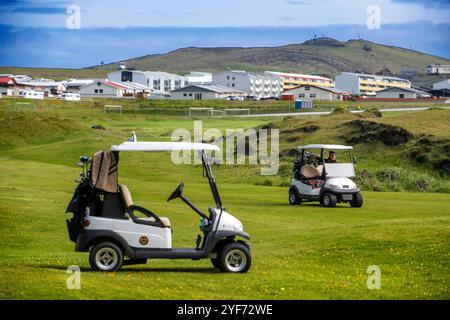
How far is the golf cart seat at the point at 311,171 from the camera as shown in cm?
3972

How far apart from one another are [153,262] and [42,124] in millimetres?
63075

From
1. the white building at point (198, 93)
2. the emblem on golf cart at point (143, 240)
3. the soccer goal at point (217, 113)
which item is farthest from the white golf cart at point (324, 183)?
the white building at point (198, 93)

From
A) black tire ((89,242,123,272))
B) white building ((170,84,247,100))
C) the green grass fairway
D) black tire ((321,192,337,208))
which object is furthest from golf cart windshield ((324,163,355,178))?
white building ((170,84,247,100))

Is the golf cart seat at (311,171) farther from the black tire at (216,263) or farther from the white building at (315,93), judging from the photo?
the white building at (315,93)

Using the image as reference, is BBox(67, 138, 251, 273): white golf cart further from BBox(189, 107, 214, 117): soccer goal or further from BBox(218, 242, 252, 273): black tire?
BBox(189, 107, 214, 117): soccer goal

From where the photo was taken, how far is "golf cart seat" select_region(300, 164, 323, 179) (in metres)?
39.7

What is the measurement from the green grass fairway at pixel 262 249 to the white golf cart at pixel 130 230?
1.36ft

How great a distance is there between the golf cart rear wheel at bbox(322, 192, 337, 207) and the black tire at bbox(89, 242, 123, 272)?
A: 21.1 metres

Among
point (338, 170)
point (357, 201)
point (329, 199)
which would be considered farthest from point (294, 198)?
point (357, 201)

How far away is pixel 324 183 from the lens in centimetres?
3919

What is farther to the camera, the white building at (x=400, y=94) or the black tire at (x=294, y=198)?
the white building at (x=400, y=94)

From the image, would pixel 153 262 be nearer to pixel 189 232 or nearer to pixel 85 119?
pixel 189 232

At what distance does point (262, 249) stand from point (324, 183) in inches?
609

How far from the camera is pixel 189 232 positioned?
28453 millimetres
